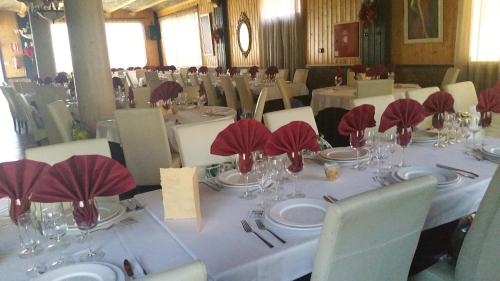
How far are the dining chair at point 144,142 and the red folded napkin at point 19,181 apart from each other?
1.82m

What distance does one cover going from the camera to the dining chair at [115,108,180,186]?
3.17m

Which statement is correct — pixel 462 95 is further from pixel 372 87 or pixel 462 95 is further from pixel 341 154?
pixel 341 154

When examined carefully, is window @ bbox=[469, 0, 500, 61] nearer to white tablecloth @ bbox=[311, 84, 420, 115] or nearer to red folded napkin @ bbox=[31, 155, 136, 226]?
white tablecloth @ bbox=[311, 84, 420, 115]

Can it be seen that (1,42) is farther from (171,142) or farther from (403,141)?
(403,141)

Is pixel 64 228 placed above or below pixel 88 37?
below

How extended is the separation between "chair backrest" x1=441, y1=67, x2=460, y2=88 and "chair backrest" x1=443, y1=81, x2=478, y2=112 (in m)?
2.05

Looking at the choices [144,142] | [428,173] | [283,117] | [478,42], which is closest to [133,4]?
[478,42]

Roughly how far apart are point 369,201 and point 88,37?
4.41m

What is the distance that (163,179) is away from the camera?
4.91ft

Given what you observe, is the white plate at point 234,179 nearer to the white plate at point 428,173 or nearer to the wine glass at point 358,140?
the wine glass at point 358,140

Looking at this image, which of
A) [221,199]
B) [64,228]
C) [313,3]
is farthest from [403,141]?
[313,3]

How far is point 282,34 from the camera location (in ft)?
32.2

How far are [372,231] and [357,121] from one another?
3.53ft

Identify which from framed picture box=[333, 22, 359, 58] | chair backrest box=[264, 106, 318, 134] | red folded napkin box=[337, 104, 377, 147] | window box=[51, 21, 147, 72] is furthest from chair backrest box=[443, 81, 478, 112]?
window box=[51, 21, 147, 72]
